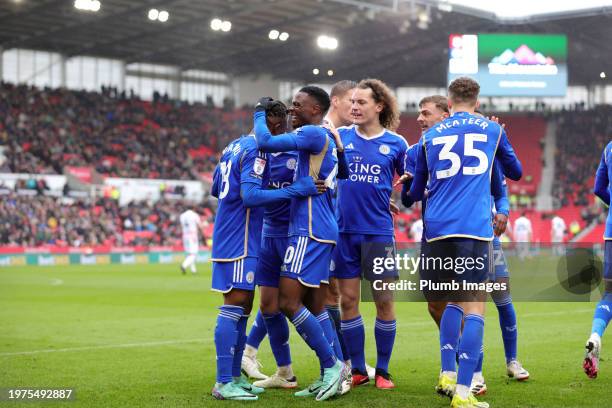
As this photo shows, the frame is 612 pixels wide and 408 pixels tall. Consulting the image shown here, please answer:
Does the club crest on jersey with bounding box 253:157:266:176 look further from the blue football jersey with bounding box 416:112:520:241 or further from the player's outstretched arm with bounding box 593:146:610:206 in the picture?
the player's outstretched arm with bounding box 593:146:610:206

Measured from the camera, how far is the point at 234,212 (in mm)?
6820

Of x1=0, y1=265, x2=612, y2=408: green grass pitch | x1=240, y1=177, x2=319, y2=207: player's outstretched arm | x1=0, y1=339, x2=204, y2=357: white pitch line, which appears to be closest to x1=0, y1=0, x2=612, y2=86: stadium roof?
x1=0, y1=265, x2=612, y2=408: green grass pitch

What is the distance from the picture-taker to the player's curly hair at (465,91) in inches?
253

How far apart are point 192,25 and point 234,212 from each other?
37025mm

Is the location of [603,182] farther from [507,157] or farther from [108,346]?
[108,346]

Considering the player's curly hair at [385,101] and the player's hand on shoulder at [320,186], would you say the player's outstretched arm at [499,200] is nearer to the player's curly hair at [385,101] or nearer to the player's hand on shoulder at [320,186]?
the player's curly hair at [385,101]

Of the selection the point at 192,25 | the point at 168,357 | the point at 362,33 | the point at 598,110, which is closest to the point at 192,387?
the point at 168,357

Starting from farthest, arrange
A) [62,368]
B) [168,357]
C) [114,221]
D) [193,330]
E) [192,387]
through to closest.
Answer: [114,221] → [193,330] → [168,357] → [62,368] → [192,387]

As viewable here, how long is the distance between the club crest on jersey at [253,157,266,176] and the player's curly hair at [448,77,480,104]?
1518 mm

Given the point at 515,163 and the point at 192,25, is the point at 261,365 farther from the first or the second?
the point at 192,25

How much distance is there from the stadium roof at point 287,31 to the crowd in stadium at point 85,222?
28.8 feet

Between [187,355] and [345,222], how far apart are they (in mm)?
2867

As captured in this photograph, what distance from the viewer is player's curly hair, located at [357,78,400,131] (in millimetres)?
7477

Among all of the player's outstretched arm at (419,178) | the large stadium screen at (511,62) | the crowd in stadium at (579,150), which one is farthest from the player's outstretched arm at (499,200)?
the crowd in stadium at (579,150)
